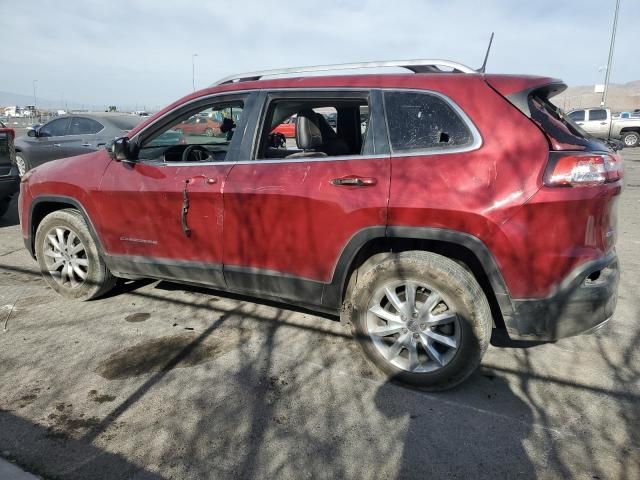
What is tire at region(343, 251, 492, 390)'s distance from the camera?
2795 mm

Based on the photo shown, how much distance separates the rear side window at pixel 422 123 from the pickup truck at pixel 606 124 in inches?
878

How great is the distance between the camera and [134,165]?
151 inches

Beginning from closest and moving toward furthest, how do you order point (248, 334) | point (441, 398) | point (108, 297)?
point (441, 398) < point (248, 334) < point (108, 297)

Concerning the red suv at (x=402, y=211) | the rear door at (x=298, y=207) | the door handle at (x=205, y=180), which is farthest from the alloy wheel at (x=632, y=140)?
the door handle at (x=205, y=180)

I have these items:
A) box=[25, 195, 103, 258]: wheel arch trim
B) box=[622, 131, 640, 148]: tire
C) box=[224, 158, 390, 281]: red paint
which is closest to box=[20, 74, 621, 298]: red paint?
box=[224, 158, 390, 281]: red paint

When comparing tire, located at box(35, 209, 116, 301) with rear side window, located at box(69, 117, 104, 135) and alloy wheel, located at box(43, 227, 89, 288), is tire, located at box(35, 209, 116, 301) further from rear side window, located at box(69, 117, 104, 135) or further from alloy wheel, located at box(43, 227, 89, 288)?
rear side window, located at box(69, 117, 104, 135)

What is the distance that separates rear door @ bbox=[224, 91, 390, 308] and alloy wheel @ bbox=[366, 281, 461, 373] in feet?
1.08

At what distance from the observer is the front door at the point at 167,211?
11.5ft

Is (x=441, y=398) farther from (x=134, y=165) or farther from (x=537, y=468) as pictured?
(x=134, y=165)

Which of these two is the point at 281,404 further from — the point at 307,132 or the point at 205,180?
the point at 307,132

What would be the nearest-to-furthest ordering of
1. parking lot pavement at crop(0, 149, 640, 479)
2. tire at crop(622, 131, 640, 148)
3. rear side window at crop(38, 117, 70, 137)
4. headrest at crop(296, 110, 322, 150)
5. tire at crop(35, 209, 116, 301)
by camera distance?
parking lot pavement at crop(0, 149, 640, 479), headrest at crop(296, 110, 322, 150), tire at crop(35, 209, 116, 301), rear side window at crop(38, 117, 70, 137), tire at crop(622, 131, 640, 148)

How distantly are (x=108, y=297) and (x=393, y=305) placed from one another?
109 inches

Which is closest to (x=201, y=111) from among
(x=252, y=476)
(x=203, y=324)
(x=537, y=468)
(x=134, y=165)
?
(x=134, y=165)

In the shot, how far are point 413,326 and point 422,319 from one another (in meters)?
0.07
